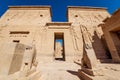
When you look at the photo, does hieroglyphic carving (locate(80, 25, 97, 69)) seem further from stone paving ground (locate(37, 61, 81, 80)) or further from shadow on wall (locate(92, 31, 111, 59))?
shadow on wall (locate(92, 31, 111, 59))

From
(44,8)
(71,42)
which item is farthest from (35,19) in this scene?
(71,42)

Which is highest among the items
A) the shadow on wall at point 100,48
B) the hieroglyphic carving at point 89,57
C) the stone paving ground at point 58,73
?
the shadow on wall at point 100,48

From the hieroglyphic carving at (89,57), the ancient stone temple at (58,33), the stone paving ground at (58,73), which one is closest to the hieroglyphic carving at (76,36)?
the ancient stone temple at (58,33)

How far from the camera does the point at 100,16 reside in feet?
37.9

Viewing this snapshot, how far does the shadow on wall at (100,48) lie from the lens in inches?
331

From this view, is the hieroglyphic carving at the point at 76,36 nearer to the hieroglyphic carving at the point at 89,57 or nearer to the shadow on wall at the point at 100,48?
the shadow on wall at the point at 100,48

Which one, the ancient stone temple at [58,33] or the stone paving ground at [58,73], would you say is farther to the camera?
the ancient stone temple at [58,33]

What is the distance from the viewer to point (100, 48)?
29.0 ft

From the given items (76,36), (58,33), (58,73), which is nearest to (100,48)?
(76,36)

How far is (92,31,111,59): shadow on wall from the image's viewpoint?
8.40m

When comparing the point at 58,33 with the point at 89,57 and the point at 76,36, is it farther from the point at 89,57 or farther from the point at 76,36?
the point at 89,57

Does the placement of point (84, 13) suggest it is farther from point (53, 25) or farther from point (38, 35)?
point (38, 35)

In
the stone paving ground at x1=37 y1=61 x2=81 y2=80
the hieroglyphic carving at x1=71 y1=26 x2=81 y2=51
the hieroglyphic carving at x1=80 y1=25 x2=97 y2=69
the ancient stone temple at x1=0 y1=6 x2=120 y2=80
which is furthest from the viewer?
the hieroglyphic carving at x1=71 y1=26 x2=81 y2=51

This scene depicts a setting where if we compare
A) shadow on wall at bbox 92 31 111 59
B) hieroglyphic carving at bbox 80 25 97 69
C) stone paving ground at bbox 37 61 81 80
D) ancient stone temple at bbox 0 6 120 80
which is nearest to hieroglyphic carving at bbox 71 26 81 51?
ancient stone temple at bbox 0 6 120 80
